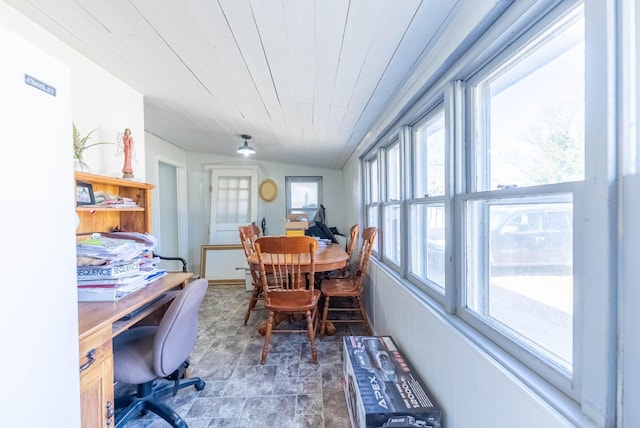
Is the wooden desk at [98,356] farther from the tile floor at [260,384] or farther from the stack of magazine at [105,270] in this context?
the tile floor at [260,384]

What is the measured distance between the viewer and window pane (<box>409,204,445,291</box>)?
1446 millimetres

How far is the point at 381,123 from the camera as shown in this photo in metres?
2.16

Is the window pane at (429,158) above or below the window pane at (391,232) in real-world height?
above

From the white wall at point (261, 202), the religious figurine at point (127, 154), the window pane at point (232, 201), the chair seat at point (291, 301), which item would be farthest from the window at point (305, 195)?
the religious figurine at point (127, 154)

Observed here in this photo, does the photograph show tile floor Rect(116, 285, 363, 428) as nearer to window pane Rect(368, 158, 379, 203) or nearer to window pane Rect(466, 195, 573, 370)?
window pane Rect(466, 195, 573, 370)

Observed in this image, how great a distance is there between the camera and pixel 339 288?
2523 millimetres

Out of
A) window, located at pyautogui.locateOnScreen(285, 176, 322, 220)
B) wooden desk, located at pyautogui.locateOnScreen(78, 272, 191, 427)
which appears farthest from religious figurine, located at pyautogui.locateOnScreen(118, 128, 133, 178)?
window, located at pyautogui.locateOnScreen(285, 176, 322, 220)

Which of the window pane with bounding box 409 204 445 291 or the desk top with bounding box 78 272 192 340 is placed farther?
the window pane with bounding box 409 204 445 291

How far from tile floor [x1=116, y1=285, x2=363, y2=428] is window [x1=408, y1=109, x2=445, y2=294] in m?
0.98

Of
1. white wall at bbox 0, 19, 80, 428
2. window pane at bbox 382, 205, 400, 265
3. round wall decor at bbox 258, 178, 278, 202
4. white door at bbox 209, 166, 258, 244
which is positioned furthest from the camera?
round wall decor at bbox 258, 178, 278, 202

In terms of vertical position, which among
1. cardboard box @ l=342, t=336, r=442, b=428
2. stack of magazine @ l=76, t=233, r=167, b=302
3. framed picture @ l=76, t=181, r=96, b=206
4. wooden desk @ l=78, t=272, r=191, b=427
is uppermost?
framed picture @ l=76, t=181, r=96, b=206

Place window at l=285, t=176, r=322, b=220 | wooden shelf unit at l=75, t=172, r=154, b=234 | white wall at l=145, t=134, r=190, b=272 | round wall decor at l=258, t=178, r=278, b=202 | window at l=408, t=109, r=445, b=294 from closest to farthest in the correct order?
window at l=408, t=109, r=445, b=294
wooden shelf unit at l=75, t=172, r=154, b=234
white wall at l=145, t=134, r=190, b=272
round wall decor at l=258, t=178, r=278, b=202
window at l=285, t=176, r=322, b=220

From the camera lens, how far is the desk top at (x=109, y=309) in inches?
40.5

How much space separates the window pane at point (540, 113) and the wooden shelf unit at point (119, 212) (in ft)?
Result: 6.99
